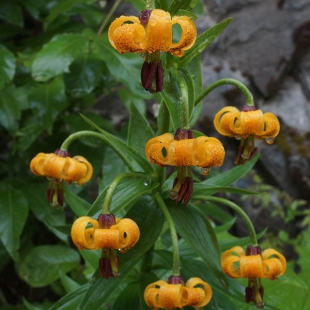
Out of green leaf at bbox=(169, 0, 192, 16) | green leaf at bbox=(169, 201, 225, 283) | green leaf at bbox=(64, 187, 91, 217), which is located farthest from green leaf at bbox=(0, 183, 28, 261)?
green leaf at bbox=(169, 0, 192, 16)

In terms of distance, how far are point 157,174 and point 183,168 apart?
0.17 metres

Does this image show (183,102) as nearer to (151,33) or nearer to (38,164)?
(151,33)

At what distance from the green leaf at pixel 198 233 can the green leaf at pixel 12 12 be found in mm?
1221

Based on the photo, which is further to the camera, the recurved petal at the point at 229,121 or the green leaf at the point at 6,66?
the green leaf at the point at 6,66

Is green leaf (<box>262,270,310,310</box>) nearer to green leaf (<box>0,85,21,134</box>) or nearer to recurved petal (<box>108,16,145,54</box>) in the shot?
recurved petal (<box>108,16,145,54</box>)

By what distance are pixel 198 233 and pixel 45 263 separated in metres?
1.01

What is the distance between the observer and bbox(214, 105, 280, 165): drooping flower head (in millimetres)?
908

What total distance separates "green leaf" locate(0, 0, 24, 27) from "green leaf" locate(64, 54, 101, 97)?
543 mm

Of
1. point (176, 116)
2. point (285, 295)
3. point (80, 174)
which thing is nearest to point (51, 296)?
point (285, 295)

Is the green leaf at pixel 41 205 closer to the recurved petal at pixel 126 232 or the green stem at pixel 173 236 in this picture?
the green stem at pixel 173 236

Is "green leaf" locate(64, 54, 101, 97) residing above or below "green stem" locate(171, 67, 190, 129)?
below

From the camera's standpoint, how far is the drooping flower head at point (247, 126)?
35.8 inches

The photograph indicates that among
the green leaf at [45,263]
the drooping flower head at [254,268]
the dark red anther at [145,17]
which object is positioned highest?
the dark red anther at [145,17]

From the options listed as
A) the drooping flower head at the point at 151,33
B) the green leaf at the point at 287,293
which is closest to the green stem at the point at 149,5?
the drooping flower head at the point at 151,33
